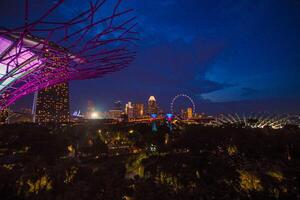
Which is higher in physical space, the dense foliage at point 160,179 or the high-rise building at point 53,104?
the high-rise building at point 53,104

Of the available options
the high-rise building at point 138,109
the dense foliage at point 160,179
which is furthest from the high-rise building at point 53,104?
the dense foliage at point 160,179

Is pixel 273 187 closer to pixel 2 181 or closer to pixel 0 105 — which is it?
pixel 2 181

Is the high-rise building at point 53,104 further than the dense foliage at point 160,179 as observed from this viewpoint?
Yes

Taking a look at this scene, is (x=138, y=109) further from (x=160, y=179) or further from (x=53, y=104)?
(x=160, y=179)

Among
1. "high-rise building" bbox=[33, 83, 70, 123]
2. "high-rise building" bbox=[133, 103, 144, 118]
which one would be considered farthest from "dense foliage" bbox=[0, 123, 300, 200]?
"high-rise building" bbox=[133, 103, 144, 118]

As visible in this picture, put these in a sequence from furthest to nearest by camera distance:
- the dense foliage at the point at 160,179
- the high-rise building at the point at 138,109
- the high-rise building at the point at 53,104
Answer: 1. the high-rise building at the point at 138,109
2. the high-rise building at the point at 53,104
3. the dense foliage at the point at 160,179

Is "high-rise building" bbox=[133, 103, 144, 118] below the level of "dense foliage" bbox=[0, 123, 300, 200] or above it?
A: above

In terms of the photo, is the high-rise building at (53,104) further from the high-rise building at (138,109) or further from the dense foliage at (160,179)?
the dense foliage at (160,179)

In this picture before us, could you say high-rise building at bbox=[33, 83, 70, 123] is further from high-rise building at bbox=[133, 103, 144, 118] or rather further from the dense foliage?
the dense foliage
